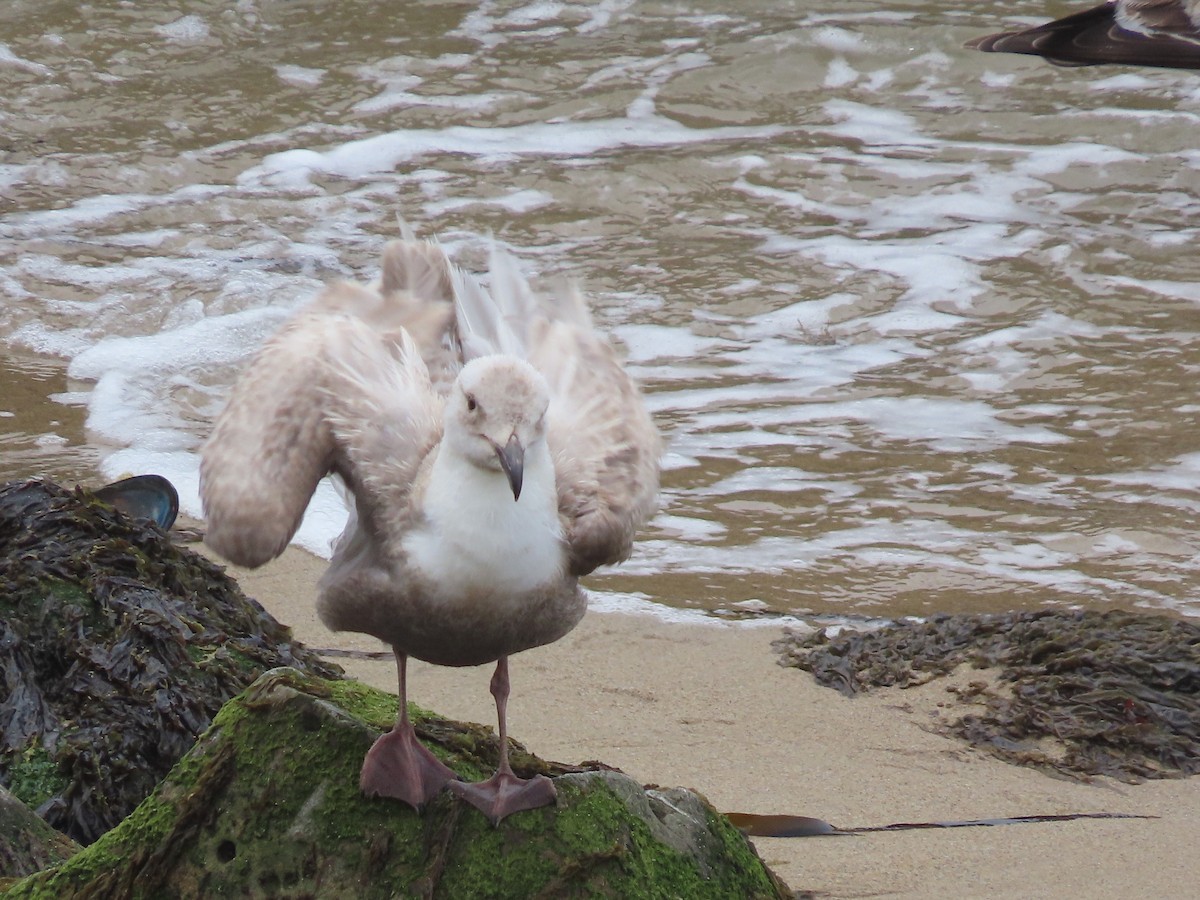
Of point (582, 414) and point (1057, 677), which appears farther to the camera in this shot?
point (1057, 677)

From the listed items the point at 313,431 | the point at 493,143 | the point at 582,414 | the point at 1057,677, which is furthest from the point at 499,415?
the point at 493,143

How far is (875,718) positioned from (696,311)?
5657 mm

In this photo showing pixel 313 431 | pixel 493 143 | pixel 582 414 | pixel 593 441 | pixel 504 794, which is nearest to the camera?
pixel 504 794

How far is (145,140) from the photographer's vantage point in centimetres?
1420

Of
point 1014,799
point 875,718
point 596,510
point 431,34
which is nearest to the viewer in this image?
point 596,510

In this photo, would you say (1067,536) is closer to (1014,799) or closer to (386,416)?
(1014,799)

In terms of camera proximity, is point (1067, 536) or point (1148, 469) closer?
point (1067, 536)

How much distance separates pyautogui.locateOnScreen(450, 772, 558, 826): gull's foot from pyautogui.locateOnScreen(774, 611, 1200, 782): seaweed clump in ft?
8.59

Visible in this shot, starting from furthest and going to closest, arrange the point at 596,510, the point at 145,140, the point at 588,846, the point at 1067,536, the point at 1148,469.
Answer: the point at 145,140 < the point at 1148,469 < the point at 1067,536 < the point at 596,510 < the point at 588,846

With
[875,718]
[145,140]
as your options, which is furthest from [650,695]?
[145,140]

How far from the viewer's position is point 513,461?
3543 mm

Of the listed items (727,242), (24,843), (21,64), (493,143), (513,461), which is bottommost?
(727,242)

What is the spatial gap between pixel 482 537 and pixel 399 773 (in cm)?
60

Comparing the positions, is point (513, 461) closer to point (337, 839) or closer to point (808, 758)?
point (337, 839)
